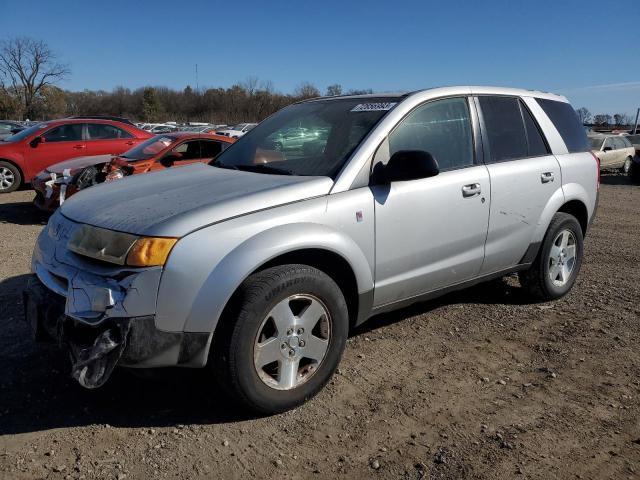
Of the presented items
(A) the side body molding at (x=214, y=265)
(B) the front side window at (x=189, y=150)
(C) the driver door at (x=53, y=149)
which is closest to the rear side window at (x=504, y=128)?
(A) the side body molding at (x=214, y=265)

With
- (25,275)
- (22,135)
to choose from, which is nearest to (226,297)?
(25,275)

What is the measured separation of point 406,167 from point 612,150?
1818 cm

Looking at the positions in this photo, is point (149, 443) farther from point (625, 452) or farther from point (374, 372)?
point (625, 452)

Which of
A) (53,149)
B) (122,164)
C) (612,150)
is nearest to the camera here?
(122,164)

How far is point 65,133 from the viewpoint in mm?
11961

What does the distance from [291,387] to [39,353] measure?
1.83 meters

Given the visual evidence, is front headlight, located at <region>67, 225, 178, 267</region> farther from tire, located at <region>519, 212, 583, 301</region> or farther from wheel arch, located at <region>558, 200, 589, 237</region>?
wheel arch, located at <region>558, 200, 589, 237</region>

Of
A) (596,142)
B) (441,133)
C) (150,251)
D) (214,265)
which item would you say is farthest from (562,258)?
(596,142)

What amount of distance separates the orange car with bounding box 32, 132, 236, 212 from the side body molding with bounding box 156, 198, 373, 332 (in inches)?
206

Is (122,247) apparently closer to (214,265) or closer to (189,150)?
(214,265)

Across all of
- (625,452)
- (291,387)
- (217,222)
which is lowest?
(625,452)

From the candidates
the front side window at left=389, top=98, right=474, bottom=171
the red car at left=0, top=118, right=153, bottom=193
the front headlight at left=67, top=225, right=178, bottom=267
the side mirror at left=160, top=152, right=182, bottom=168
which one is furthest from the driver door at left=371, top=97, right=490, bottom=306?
the red car at left=0, top=118, right=153, bottom=193

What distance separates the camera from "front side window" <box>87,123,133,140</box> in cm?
1223

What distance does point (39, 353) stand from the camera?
147 inches
